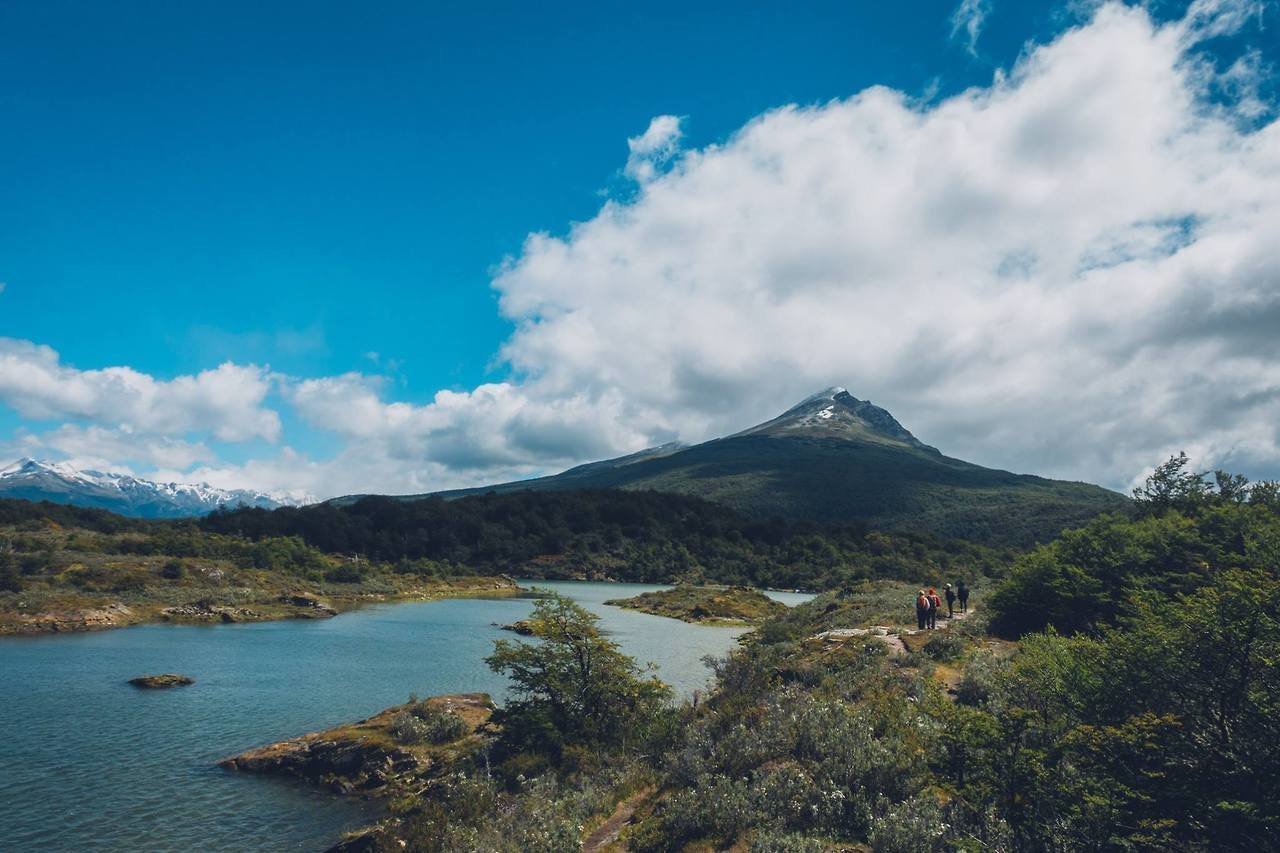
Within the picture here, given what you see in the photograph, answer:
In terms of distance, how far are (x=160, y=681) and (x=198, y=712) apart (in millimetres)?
6515

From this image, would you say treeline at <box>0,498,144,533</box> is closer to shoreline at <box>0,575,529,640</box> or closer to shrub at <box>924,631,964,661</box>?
shoreline at <box>0,575,529,640</box>

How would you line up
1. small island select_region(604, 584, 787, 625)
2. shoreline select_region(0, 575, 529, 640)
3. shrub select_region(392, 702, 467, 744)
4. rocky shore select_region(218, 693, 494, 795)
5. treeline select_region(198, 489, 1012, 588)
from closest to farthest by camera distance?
rocky shore select_region(218, 693, 494, 795) → shrub select_region(392, 702, 467, 744) → shoreline select_region(0, 575, 529, 640) → small island select_region(604, 584, 787, 625) → treeline select_region(198, 489, 1012, 588)

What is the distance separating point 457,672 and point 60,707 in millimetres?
18443

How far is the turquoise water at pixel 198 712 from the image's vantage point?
1897cm

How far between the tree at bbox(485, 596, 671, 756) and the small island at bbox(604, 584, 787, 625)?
48.6 metres

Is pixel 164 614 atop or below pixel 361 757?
atop

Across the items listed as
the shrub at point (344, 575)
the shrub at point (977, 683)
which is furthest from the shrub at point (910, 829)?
the shrub at point (344, 575)

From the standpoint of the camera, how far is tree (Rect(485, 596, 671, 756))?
73.9ft

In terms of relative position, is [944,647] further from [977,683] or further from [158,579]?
[158,579]

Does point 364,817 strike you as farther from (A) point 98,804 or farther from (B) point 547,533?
(B) point 547,533

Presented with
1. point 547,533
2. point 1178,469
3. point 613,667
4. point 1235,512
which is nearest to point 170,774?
point 613,667

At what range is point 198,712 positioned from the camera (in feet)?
98.3

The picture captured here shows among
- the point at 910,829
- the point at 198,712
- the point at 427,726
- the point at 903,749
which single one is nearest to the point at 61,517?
the point at 198,712

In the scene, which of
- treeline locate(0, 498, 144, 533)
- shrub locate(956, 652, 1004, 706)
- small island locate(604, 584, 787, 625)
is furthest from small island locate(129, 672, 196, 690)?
treeline locate(0, 498, 144, 533)
